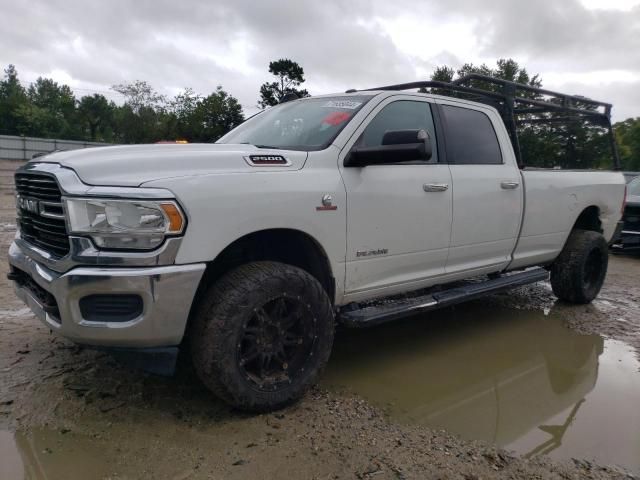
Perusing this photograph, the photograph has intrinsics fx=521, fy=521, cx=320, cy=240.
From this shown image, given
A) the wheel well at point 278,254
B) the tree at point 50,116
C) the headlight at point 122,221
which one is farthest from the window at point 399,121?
the tree at point 50,116

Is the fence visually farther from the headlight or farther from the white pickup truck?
the headlight

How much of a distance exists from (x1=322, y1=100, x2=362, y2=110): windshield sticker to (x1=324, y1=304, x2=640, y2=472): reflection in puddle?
1821mm

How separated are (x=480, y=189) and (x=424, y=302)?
1.04 m

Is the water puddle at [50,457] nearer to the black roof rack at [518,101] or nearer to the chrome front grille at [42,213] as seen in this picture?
the chrome front grille at [42,213]

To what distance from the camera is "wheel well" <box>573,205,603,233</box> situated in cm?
559

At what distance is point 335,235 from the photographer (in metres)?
3.13

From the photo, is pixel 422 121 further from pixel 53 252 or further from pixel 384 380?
pixel 53 252

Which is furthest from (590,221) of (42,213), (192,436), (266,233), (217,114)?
(217,114)

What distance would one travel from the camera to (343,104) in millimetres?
3646

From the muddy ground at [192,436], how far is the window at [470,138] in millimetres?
1756

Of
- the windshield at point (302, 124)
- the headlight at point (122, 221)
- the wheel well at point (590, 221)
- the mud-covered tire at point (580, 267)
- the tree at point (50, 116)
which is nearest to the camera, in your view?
the headlight at point (122, 221)

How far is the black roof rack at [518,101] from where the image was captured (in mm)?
4520

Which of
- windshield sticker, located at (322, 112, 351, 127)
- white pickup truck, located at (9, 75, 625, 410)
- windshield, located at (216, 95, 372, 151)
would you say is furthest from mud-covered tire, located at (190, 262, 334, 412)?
windshield sticker, located at (322, 112, 351, 127)

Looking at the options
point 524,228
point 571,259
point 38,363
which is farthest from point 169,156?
point 571,259
